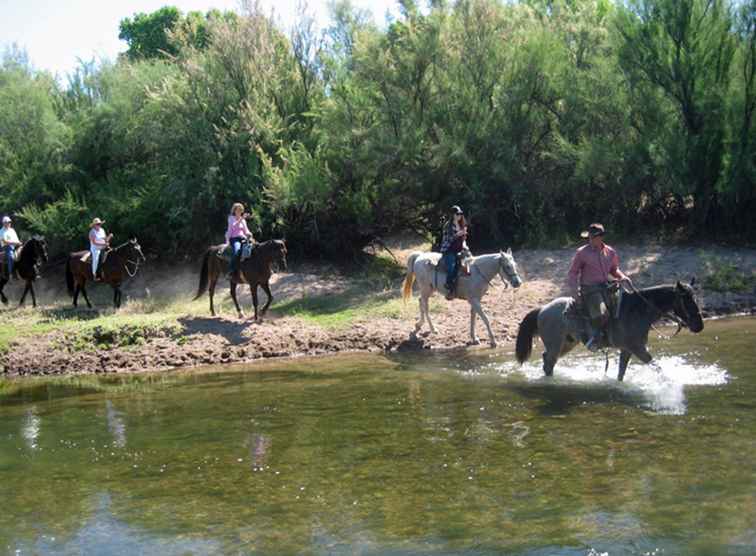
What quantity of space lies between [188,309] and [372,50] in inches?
378

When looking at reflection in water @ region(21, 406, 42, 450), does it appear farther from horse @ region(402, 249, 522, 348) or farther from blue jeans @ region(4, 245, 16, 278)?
blue jeans @ region(4, 245, 16, 278)

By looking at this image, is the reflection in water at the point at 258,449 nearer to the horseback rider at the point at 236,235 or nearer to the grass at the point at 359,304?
the grass at the point at 359,304

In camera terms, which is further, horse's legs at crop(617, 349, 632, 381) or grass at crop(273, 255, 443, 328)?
grass at crop(273, 255, 443, 328)

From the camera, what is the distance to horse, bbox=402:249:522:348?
17.4 m

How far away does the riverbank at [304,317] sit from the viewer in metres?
17.5

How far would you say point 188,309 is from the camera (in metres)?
21.4

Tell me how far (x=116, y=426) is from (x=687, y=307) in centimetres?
836

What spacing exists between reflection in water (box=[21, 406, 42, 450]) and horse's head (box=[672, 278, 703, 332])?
9101mm

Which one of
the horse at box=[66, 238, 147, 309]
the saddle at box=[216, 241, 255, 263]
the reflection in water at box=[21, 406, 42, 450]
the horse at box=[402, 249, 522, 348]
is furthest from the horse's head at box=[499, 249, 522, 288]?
the horse at box=[66, 238, 147, 309]

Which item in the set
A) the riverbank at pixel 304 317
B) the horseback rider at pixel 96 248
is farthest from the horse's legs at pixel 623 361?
the horseback rider at pixel 96 248

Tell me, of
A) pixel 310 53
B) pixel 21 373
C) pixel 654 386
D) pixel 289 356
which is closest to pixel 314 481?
pixel 654 386

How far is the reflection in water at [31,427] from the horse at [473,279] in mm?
7912

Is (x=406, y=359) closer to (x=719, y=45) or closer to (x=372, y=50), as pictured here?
(x=372, y=50)

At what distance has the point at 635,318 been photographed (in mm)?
12453
